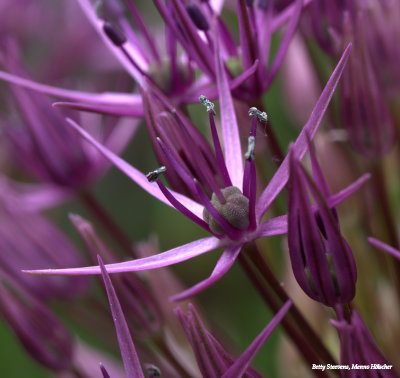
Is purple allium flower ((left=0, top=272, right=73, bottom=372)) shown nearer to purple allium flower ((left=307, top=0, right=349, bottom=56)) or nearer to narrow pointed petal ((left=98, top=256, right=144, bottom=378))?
narrow pointed petal ((left=98, top=256, right=144, bottom=378))

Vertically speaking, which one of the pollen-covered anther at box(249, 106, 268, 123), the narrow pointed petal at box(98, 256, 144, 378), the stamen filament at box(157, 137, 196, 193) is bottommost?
the narrow pointed petal at box(98, 256, 144, 378)

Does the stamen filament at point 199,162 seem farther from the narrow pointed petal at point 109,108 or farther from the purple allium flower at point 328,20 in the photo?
the purple allium flower at point 328,20

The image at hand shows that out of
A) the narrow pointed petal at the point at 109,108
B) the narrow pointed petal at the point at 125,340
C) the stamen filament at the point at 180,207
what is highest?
the narrow pointed petal at the point at 109,108

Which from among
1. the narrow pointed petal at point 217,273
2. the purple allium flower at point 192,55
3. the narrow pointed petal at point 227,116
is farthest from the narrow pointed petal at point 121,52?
the narrow pointed petal at point 217,273

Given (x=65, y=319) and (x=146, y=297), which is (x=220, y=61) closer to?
(x=146, y=297)

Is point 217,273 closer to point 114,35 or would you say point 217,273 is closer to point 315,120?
point 315,120

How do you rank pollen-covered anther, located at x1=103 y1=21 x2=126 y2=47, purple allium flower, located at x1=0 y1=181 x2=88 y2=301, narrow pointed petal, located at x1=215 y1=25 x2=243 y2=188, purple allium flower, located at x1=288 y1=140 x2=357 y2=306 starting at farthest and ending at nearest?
purple allium flower, located at x1=0 y1=181 x2=88 y2=301 → pollen-covered anther, located at x1=103 y1=21 x2=126 y2=47 → narrow pointed petal, located at x1=215 y1=25 x2=243 y2=188 → purple allium flower, located at x1=288 y1=140 x2=357 y2=306

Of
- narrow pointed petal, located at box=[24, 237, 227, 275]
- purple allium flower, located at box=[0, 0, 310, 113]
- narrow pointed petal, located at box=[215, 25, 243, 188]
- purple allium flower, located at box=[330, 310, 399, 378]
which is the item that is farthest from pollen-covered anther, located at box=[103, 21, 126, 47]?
purple allium flower, located at box=[330, 310, 399, 378]
